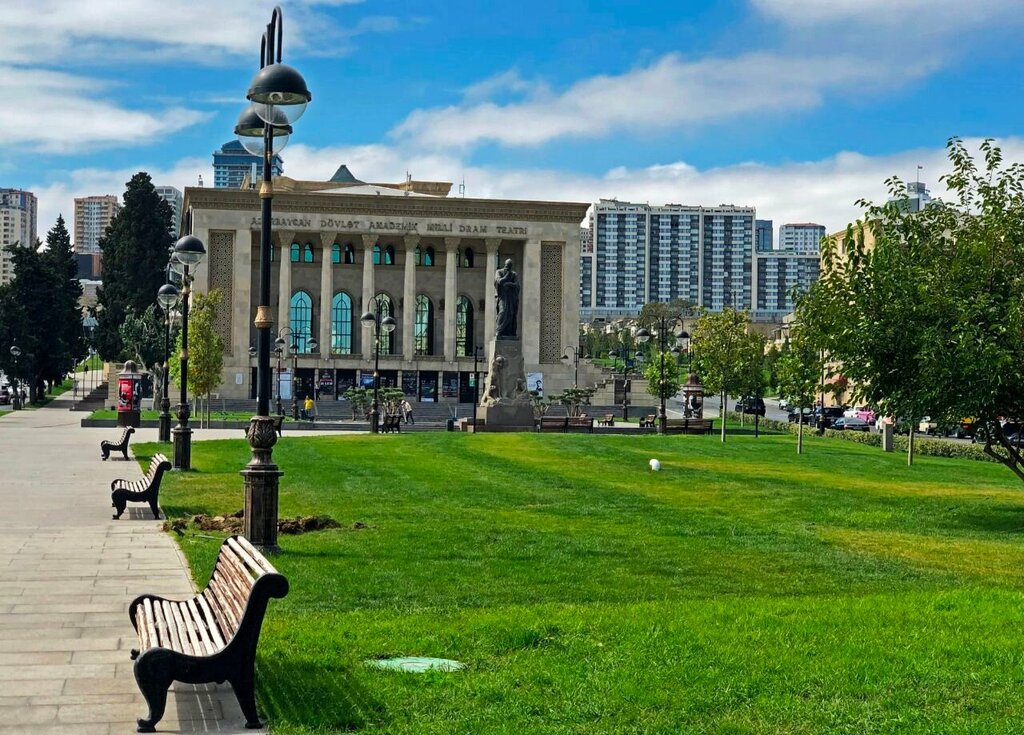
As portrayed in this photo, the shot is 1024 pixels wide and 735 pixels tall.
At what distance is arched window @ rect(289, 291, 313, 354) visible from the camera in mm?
100188

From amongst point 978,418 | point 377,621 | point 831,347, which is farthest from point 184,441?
point 377,621

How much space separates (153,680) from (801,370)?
68.4ft

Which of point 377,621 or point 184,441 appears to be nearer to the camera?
point 377,621

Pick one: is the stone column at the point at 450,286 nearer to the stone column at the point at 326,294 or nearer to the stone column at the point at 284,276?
the stone column at the point at 326,294

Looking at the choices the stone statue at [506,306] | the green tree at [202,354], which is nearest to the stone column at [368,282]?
the green tree at [202,354]

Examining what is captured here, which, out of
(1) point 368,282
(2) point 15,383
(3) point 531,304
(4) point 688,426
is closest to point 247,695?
(4) point 688,426

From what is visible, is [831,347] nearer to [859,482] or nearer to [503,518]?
[503,518]

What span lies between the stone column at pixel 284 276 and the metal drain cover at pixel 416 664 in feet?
294

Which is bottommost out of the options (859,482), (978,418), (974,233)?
(859,482)

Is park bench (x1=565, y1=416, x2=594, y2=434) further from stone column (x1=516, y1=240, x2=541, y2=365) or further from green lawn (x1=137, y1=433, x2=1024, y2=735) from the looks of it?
stone column (x1=516, y1=240, x2=541, y2=365)

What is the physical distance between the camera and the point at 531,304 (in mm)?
98250

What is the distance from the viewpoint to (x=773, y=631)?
889cm

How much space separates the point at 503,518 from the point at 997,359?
695 centimetres

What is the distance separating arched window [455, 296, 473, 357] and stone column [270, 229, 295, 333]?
14.1 meters
